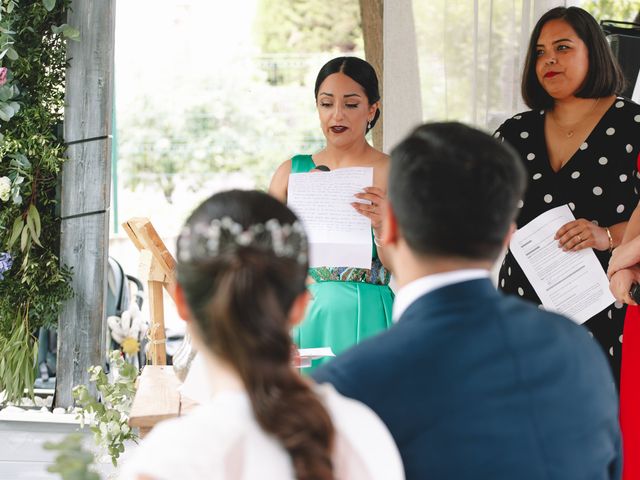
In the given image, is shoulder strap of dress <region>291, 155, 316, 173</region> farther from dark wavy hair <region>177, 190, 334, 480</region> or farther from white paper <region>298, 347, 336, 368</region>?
dark wavy hair <region>177, 190, 334, 480</region>

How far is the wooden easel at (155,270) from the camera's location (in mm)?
2707

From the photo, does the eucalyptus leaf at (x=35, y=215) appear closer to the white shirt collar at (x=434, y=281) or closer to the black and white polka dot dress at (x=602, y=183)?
the black and white polka dot dress at (x=602, y=183)

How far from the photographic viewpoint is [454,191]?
4.07 feet

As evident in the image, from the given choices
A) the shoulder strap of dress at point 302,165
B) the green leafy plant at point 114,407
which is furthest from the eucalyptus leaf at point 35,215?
the shoulder strap of dress at point 302,165

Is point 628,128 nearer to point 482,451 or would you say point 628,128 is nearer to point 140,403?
point 140,403

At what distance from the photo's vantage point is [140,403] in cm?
215

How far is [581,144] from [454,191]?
1676mm

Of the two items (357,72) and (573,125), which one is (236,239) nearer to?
(357,72)

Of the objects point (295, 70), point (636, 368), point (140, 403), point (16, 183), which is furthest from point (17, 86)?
point (295, 70)

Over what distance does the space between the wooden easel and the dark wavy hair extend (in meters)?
1.64

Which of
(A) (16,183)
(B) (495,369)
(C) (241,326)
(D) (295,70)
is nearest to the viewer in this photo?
(C) (241,326)

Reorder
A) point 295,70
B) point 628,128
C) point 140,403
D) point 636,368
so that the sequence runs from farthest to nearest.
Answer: point 295,70, point 628,128, point 636,368, point 140,403

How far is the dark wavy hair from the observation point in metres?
1.01

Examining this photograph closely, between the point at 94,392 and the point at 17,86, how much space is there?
135 centimetres
